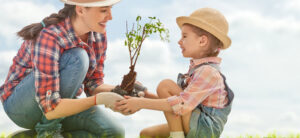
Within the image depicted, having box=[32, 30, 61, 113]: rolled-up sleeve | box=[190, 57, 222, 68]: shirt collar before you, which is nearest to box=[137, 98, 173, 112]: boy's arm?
box=[190, 57, 222, 68]: shirt collar

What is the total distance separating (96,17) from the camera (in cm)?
387

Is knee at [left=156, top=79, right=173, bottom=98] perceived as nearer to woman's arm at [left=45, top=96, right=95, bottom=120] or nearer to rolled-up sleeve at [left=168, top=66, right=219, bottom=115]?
rolled-up sleeve at [left=168, top=66, right=219, bottom=115]

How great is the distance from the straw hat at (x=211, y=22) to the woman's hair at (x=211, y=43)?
7cm

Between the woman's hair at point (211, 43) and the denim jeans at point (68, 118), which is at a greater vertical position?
the woman's hair at point (211, 43)

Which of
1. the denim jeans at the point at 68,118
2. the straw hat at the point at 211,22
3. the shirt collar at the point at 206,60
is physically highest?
the straw hat at the point at 211,22

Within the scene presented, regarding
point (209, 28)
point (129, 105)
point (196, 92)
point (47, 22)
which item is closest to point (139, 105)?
point (129, 105)

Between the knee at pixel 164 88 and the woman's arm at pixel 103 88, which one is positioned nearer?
the knee at pixel 164 88

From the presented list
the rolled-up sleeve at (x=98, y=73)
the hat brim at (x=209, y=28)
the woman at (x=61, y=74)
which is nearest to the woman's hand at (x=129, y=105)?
the woman at (x=61, y=74)

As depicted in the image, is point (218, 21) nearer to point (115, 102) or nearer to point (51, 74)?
point (115, 102)

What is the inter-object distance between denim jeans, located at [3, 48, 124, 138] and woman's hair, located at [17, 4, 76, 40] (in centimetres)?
34

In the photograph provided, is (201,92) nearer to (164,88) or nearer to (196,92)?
(196,92)

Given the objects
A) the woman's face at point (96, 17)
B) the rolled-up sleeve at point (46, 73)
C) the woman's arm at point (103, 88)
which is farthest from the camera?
the woman's arm at point (103, 88)

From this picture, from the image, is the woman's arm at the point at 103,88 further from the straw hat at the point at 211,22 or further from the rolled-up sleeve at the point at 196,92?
the straw hat at the point at 211,22

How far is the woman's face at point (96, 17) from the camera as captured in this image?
3.85 metres
